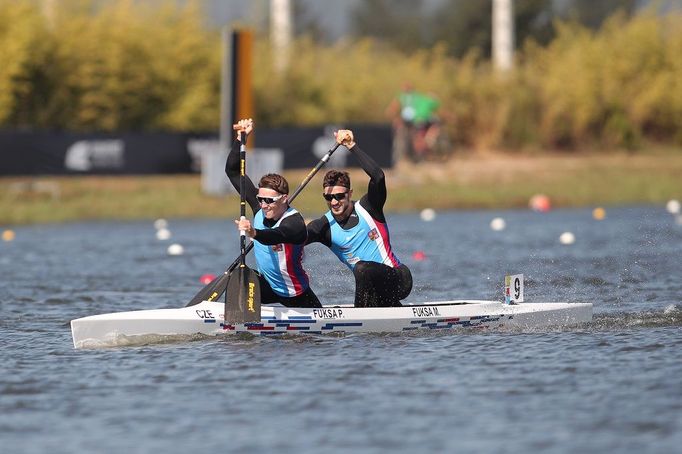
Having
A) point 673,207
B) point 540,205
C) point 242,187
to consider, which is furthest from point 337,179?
point 540,205

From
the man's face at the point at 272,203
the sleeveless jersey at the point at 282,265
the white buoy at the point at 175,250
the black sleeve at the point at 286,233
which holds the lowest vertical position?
the sleeveless jersey at the point at 282,265

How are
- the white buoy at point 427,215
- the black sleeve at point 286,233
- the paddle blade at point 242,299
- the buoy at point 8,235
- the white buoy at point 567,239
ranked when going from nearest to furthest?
the black sleeve at point 286,233 < the paddle blade at point 242,299 < the white buoy at point 567,239 < the buoy at point 8,235 < the white buoy at point 427,215

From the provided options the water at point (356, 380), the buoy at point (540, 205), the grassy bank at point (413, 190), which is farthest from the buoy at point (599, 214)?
the water at point (356, 380)

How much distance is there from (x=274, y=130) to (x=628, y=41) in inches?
635

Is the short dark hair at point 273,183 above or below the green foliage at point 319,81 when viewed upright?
below

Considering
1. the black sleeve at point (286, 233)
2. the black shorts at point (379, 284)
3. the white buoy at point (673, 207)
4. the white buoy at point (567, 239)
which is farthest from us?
the white buoy at point (673, 207)

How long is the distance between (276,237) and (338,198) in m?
0.81

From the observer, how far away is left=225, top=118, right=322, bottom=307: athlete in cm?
1266

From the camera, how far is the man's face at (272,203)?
41.7ft

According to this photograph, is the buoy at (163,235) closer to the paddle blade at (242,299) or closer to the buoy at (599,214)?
the buoy at (599,214)

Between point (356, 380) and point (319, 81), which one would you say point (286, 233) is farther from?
point (319, 81)

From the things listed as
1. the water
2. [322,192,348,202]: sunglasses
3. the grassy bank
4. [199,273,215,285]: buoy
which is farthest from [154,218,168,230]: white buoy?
[322,192,348,202]: sunglasses

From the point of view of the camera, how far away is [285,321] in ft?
42.9

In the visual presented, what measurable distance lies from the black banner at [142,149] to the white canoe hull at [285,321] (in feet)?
56.7
